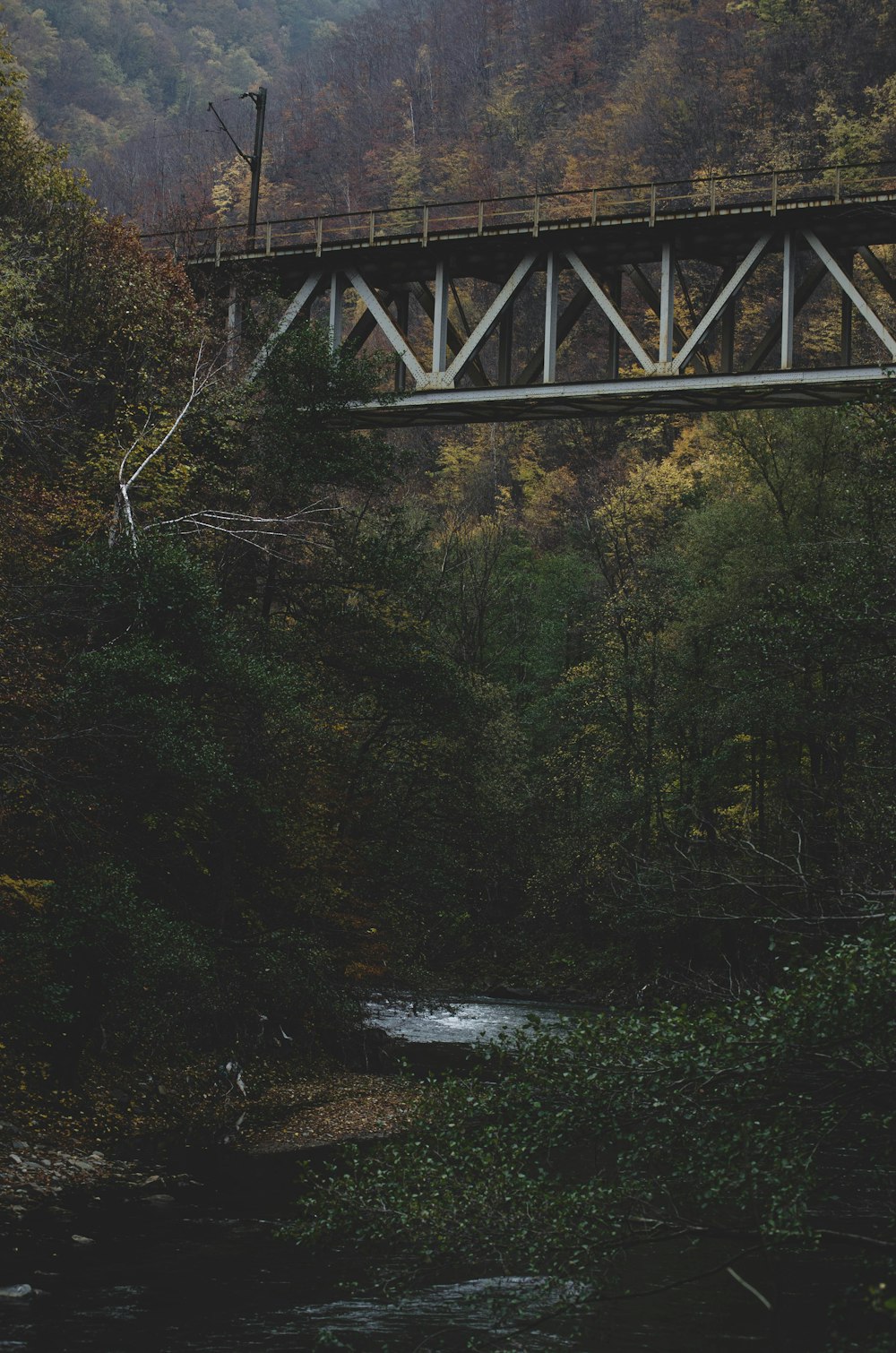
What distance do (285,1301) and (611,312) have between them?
55.3 feet

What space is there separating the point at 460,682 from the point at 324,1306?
A: 15.1 meters

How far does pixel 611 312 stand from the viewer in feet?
77.6

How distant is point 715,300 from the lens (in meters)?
23.4

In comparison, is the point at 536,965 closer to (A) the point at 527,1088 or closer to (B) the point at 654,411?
(B) the point at 654,411

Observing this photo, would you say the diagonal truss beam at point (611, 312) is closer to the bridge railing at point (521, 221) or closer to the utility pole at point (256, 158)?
the bridge railing at point (521, 221)

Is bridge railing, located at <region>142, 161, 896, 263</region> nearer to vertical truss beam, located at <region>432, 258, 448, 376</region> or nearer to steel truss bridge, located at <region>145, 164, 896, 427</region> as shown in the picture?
steel truss bridge, located at <region>145, 164, 896, 427</region>

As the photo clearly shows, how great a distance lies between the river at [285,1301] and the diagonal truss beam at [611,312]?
47.6ft

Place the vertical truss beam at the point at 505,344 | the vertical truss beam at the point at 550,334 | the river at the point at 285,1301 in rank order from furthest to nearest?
the vertical truss beam at the point at 505,344 < the vertical truss beam at the point at 550,334 < the river at the point at 285,1301

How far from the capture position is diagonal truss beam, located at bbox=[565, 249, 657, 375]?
23109mm

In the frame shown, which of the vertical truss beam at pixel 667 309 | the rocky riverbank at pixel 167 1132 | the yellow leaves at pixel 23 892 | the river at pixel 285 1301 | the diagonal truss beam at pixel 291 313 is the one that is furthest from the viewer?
the diagonal truss beam at pixel 291 313

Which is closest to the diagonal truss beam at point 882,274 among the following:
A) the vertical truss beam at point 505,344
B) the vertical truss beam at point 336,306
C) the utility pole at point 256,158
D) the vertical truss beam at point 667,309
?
the vertical truss beam at point 667,309

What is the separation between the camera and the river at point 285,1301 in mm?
11672

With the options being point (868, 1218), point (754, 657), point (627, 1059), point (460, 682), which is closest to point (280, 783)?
point (460, 682)

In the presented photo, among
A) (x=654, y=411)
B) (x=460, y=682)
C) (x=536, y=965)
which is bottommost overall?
(x=536, y=965)
